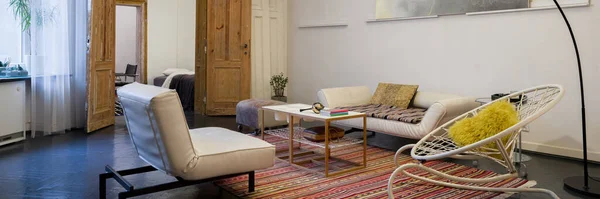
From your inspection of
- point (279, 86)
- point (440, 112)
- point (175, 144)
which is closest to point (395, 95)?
point (440, 112)

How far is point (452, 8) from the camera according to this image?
543cm

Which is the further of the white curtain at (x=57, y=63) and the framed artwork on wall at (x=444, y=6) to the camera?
the white curtain at (x=57, y=63)

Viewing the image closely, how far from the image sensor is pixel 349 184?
11.7 feet

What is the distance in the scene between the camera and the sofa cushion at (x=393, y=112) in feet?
14.9

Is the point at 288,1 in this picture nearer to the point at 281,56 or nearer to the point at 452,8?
the point at 281,56

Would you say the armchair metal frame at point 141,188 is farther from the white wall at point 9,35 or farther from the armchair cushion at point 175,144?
the white wall at point 9,35

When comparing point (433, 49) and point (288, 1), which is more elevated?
point (288, 1)

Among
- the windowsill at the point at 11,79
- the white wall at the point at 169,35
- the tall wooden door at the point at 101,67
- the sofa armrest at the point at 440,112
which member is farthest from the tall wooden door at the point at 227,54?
the sofa armrest at the point at 440,112

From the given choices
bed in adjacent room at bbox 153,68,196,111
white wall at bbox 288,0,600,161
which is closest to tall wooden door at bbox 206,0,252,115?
bed in adjacent room at bbox 153,68,196,111

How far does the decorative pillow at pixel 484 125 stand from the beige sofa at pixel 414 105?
108 centimetres

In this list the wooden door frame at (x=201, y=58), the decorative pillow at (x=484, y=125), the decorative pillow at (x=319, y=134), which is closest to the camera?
the decorative pillow at (x=484, y=125)

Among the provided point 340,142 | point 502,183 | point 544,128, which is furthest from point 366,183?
point 544,128

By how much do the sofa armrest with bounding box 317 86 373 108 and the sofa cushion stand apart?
0.18 meters

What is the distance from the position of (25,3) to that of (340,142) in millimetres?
3677
